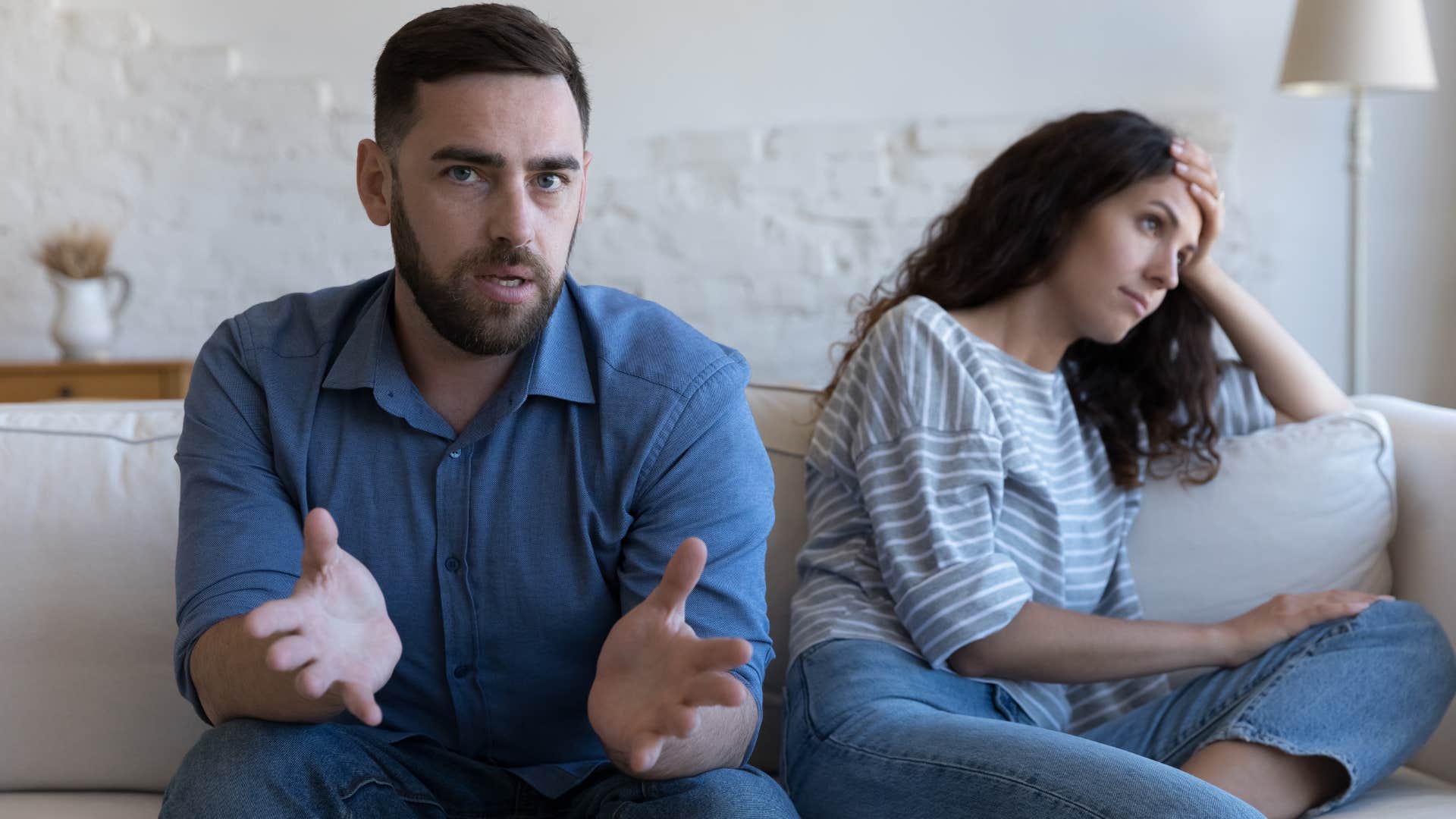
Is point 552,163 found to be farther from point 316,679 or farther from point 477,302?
point 316,679

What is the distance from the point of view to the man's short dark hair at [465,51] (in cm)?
123

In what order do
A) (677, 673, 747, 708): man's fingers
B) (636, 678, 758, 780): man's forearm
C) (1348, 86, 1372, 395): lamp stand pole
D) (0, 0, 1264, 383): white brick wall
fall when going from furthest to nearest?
(0, 0, 1264, 383): white brick wall
(1348, 86, 1372, 395): lamp stand pole
(636, 678, 758, 780): man's forearm
(677, 673, 747, 708): man's fingers

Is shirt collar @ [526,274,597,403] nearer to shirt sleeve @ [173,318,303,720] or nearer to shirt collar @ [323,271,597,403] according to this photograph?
shirt collar @ [323,271,597,403]

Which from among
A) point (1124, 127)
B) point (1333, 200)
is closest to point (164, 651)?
point (1124, 127)

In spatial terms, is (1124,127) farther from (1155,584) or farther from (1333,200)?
(1333,200)

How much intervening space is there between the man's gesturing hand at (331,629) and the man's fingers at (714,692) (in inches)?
9.1

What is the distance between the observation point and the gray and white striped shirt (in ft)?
4.83

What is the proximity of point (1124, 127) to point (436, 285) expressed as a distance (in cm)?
91

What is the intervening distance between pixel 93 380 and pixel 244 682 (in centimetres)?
243

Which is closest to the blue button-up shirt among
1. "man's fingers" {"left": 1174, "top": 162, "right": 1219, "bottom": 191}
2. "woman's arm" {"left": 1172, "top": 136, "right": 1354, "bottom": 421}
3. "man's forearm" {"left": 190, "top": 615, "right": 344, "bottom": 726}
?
"man's forearm" {"left": 190, "top": 615, "right": 344, "bottom": 726}

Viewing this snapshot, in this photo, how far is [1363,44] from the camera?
2.92 metres

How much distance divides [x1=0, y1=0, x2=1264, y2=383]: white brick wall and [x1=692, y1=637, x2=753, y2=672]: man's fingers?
252 cm

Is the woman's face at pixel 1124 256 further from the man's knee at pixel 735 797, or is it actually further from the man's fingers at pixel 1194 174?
the man's knee at pixel 735 797

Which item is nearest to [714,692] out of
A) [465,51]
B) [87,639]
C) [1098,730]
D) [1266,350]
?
[465,51]
